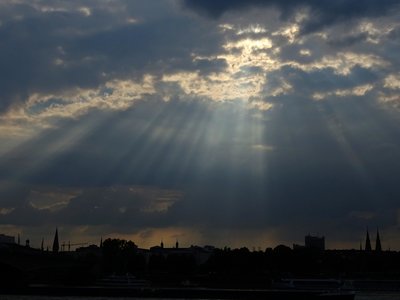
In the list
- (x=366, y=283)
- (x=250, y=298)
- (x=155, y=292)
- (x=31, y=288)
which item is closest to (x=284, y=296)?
(x=250, y=298)

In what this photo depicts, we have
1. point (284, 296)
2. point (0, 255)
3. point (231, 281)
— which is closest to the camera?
point (284, 296)

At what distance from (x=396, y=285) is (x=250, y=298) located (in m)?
76.2

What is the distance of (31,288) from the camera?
14912 centimetres

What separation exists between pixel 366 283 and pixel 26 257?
289ft

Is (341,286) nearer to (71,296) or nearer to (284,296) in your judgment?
(284,296)

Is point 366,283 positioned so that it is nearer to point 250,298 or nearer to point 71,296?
point 250,298

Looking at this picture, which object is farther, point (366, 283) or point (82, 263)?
point (366, 283)

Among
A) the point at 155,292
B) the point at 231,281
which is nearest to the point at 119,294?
the point at 155,292

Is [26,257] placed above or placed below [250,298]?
above

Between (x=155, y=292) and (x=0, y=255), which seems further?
(x=0, y=255)

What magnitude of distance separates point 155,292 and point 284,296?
78.0 ft

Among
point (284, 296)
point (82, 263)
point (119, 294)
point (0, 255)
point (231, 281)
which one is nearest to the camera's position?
point (284, 296)

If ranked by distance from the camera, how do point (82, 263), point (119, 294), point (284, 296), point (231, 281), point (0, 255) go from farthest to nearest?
point (231, 281)
point (82, 263)
point (0, 255)
point (119, 294)
point (284, 296)

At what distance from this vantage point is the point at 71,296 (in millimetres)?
141375
